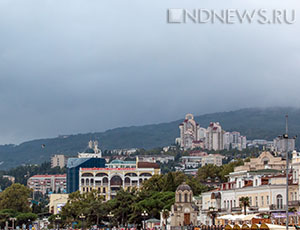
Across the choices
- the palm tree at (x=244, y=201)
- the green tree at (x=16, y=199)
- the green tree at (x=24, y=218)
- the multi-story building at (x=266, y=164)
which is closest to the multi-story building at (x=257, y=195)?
the palm tree at (x=244, y=201)

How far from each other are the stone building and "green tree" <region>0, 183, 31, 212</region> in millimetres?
75893

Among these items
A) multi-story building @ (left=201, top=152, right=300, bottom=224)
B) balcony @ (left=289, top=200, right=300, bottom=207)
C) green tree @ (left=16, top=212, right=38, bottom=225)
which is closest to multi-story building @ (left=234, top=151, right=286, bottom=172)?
multi-story building @ (left=201, top=152, right=300, bottom=224)

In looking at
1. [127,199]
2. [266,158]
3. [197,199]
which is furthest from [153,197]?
[266,158]

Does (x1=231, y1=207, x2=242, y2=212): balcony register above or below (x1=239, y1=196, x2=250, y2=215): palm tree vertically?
below

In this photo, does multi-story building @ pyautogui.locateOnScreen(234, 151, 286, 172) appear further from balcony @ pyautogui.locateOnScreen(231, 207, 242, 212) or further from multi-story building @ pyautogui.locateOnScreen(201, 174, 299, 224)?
balcony @ pyautogui.locateOnScreen(231, 207, 242, 212)

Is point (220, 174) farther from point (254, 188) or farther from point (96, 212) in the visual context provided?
point (254, 188)

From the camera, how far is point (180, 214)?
10206 centimetres

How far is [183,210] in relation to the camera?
336ft

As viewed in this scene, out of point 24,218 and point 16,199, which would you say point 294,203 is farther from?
point 16,199

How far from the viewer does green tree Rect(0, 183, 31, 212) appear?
171625 mm

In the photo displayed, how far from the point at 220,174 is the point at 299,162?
64.7 meters

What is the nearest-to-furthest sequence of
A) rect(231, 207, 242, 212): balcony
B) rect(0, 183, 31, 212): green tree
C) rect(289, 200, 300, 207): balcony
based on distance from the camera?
rect(289, 200, 300, 207): balcony
rect(231, 207, 242, 212): balcony
rect(0, 183, 31, 212): green tree

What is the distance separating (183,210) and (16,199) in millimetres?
78332

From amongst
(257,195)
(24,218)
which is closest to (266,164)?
(257,195)
